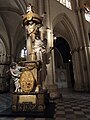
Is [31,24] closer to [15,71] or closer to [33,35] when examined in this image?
[33,35]

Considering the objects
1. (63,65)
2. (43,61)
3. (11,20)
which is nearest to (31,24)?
(43,61)

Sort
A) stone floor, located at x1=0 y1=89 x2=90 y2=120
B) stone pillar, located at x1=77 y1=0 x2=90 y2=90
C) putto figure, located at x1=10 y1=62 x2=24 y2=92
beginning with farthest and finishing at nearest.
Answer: stone pillar, located at x1=77 y1=0 x2=90 y2=90
putto figure, located at x1=10 y1=62 x2=24 y2=92
stone floor, located at x1=0 y1=89 x2=90 y2=120

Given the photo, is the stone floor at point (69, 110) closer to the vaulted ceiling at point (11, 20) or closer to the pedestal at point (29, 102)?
the pedestal at point (29, 102)

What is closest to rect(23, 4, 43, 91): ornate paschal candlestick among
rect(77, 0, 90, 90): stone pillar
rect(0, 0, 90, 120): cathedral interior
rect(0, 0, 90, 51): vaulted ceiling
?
rect(0, 0, 90, 120): cathedral interior

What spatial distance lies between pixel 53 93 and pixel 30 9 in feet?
15.1

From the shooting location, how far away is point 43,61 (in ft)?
22.7

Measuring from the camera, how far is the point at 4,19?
1389cm

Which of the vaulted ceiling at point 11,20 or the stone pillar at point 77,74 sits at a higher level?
the vaulted ceiling at point 11,20

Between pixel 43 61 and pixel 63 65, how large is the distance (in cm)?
1486

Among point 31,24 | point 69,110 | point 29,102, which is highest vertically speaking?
point 31,24

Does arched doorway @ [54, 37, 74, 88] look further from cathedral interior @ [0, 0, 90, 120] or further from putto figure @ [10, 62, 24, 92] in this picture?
putto figure @ [10, 62, 24, 92]

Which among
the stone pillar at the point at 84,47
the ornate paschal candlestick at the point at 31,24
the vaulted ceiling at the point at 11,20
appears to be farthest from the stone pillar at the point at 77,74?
the ornate paschal candlestick at the point at 31,24

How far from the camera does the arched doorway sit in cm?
2017

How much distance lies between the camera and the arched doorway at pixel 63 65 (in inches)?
794
